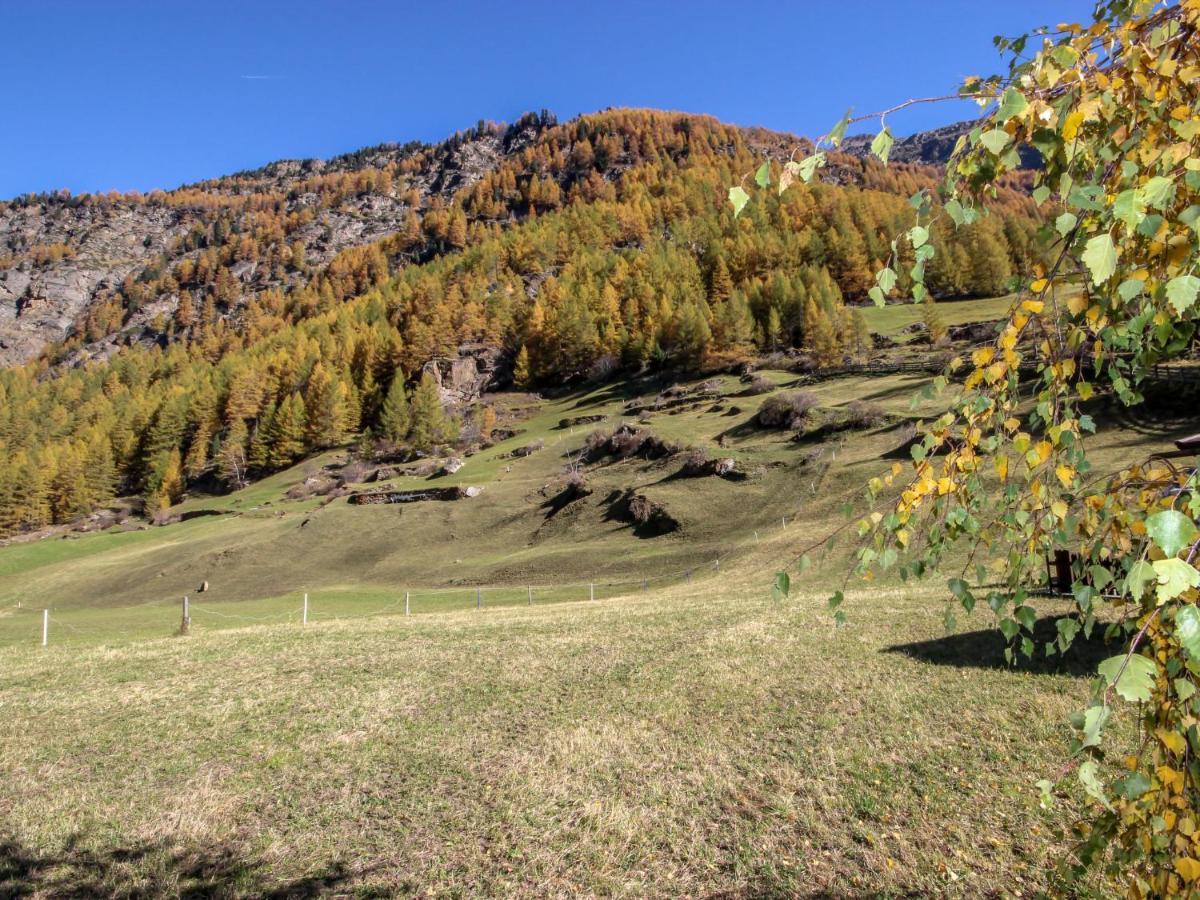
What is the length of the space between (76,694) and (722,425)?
49525mm

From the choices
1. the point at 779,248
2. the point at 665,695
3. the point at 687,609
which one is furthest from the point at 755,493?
the point at 779,248

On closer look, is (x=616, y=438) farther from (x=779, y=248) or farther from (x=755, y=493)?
(x=779, y=248)

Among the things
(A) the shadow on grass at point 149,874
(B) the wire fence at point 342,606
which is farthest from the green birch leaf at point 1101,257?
(B) the wire fence at point 342,606

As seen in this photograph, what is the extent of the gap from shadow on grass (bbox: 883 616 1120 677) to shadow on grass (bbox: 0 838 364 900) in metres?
8.92

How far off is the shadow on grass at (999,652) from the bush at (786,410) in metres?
37.4

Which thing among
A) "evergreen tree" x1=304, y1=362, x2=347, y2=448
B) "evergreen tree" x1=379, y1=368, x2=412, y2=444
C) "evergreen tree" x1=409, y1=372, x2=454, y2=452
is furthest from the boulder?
"evergreen tree" x1=304, y1=362, x2=347, y2=448

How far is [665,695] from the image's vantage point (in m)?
9.53

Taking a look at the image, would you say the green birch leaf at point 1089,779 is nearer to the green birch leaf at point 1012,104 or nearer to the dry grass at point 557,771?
the green birch leaf at point 1012,104

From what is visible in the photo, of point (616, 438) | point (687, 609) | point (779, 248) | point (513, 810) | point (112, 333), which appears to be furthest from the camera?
point (112, 333)

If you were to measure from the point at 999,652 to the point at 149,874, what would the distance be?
11272mm

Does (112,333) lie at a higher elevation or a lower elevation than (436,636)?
higher

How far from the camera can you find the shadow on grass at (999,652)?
9.00 m

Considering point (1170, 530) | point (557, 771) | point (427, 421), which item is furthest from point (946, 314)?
point (1170, 530)

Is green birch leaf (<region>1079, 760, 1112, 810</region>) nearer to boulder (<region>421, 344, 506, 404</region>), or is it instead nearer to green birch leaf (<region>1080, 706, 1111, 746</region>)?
green birch leaf (<region>1080, 706, 1111, 746</region>)
